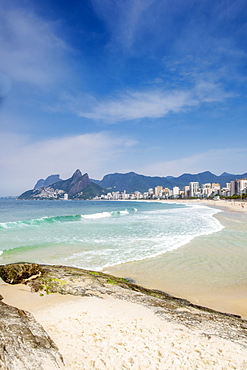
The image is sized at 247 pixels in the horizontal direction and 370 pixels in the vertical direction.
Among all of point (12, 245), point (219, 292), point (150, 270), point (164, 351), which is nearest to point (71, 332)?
point (164, 351)

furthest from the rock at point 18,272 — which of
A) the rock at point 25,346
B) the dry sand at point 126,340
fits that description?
the rock at point 25,346

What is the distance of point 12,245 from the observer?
16.6m

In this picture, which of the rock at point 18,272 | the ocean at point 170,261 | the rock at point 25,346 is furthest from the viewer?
the ocean at point 170,261

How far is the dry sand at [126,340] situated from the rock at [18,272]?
6.39ft

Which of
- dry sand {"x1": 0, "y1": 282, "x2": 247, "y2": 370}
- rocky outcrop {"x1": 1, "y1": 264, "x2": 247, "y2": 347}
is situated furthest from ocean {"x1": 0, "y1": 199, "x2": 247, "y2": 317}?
dry sand {"x1": 0, "y1": 282, "x2": 247, "y2": 370}

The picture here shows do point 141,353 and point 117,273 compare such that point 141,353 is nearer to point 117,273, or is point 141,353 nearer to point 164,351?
point 164,351

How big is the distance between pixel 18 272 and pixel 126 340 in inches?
195

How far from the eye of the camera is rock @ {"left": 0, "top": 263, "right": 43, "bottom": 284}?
751 cm

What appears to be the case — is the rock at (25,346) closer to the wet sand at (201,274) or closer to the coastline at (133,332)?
the coastline at (133,332)

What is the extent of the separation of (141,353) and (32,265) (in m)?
5.44

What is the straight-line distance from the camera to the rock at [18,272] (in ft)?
24.6

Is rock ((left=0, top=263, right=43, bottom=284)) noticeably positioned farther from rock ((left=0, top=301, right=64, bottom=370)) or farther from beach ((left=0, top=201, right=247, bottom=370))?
rock ((left=0, top=301, right=64, bottom=370))

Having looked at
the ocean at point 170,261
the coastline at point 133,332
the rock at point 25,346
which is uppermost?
the rock at point 25,346

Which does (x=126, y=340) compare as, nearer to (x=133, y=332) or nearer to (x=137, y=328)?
(x=133, y=332)
